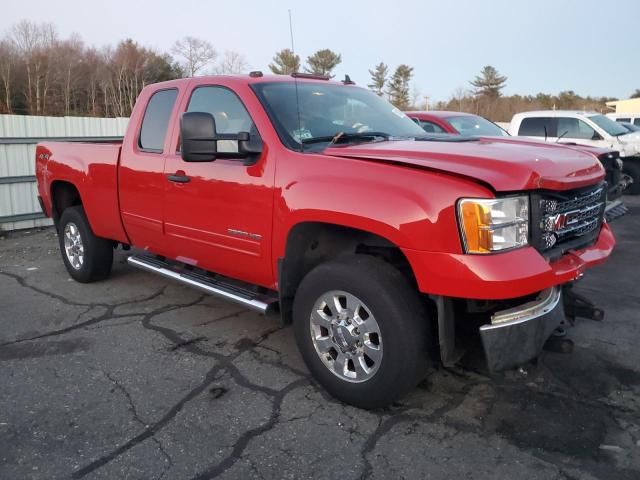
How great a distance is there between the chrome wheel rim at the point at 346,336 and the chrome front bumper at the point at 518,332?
0.58m

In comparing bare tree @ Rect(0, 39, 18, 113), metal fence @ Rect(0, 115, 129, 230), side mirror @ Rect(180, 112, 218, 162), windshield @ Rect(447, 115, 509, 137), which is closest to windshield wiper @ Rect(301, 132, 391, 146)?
side mirror @ Rect(180, 112, 218, 162)

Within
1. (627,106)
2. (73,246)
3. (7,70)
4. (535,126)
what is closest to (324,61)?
(535,126)

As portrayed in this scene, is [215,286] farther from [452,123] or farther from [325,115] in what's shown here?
[452,123]

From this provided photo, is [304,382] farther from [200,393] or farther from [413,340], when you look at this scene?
[413,340]

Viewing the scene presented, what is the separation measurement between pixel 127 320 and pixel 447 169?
329 cm

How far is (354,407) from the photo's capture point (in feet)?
10.7

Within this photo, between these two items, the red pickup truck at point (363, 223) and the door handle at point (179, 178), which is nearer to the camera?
the red pickup truck at point (363, 223)

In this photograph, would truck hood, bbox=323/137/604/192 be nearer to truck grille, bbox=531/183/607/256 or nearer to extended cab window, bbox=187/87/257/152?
truck grille, bbox=531/183/607/256

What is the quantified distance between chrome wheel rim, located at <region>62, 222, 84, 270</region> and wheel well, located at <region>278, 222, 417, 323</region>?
319 centimetres

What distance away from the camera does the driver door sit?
360cm

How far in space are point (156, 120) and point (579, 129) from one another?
10.2 m

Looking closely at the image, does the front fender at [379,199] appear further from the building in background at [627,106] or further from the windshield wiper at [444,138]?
the building in background at [627,106]

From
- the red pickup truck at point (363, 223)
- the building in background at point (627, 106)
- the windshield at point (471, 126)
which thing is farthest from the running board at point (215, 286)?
the building in background at point (627, 106)

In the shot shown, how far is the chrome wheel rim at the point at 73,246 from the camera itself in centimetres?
584
